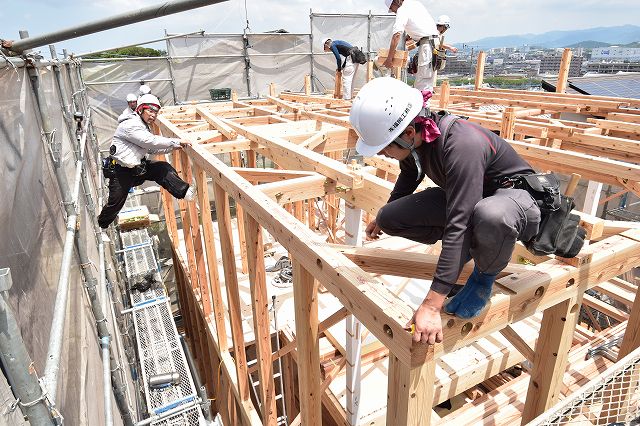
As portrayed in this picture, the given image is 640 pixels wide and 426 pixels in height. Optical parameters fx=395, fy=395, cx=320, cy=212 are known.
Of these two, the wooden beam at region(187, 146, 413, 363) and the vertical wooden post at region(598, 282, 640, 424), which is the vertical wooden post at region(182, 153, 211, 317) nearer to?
the wooden beam at region(187, 146, 413, 363)

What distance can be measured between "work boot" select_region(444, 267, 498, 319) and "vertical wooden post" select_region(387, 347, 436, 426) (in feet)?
0.85

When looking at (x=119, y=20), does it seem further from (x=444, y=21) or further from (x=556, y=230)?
(x=444, y=21)

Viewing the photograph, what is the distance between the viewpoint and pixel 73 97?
7477mm

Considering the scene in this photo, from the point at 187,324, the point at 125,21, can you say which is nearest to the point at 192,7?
the point at 125,21

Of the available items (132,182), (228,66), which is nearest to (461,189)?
(132,182)

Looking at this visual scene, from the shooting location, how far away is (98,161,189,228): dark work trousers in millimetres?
5875

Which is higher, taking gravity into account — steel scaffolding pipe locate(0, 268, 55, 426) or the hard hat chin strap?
the hard hat chin strap

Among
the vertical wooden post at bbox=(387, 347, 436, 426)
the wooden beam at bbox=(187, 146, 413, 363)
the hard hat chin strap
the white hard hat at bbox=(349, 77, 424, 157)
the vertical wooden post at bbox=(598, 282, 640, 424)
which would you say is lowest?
the vertical wooden post at bbox=(598, 282, 640, 424)

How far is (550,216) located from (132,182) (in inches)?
225

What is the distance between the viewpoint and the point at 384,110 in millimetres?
2029

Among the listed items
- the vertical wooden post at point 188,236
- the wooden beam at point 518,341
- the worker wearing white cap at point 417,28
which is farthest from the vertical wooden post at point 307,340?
the worker wearing white cap at point 417,28

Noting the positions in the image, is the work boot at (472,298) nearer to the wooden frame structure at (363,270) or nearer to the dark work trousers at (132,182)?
the wooden frame structure at (363,270)

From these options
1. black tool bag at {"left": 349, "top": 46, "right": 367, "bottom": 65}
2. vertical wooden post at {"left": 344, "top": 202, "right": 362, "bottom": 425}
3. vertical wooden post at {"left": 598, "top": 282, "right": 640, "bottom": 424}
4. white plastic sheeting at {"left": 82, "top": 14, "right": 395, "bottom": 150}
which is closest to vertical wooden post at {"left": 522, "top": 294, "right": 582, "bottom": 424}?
vertical wooden post at {"left": 598, "top": 282, "right": 640, "bottom": 424}

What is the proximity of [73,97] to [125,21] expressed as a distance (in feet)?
23.0
